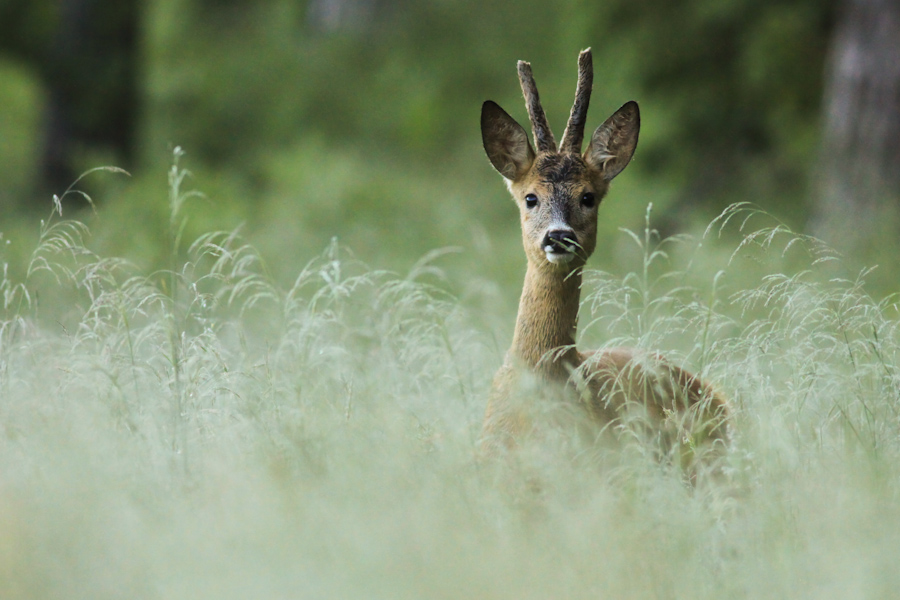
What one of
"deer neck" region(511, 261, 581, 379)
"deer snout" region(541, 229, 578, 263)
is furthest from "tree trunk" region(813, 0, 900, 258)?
"deer snout" region(541, 229, 578, 263)

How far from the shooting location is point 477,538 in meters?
2.97

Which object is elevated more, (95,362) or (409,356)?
(409,356)

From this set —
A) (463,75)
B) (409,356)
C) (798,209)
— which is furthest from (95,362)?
(463,75)

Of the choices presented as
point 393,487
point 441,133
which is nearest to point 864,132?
point 393,487

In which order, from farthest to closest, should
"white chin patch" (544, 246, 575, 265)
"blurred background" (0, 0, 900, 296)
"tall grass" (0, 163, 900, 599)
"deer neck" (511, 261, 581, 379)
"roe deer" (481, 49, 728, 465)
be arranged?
"blurred background" (0, 0, 900, 296), "deer neck" (511, 261, 581, 379), "white chin patch" (544, 246, 575, 265), "roe deer" (481, 49, 728, 465), "tall grass" (0, 163, 900, 599)

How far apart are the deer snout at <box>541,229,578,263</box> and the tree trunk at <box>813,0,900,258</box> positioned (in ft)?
15.6

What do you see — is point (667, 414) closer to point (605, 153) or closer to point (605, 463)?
point (605, 463)

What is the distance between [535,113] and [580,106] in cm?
18

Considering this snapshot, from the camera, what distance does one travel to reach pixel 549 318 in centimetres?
408

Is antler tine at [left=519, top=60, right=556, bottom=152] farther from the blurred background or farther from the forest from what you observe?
the blurred background

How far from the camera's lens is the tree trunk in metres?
8.28

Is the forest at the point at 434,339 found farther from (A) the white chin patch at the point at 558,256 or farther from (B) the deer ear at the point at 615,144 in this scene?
(B) the deer ear at the point at 615,144

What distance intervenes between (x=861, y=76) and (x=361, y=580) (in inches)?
273

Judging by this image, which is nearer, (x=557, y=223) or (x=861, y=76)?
(x=557, y=223)
